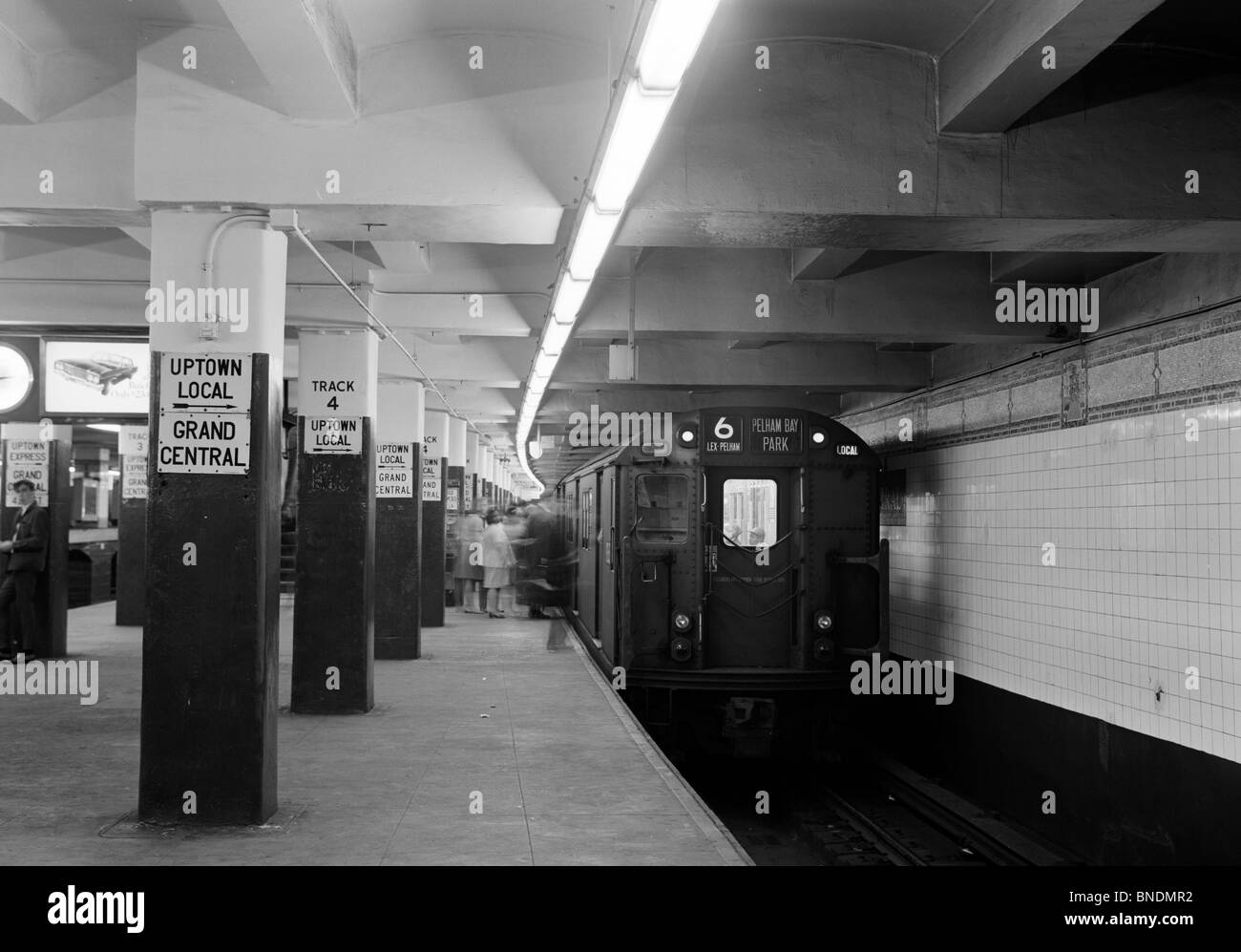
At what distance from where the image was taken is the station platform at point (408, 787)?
6.08 meters

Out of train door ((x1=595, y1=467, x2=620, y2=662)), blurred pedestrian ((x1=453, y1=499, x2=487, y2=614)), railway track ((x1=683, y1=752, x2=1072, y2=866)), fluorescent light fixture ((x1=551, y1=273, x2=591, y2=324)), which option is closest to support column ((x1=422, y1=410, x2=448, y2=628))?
blurred pedestrian ((x1=453, y1=499, x2=487, y2=614))

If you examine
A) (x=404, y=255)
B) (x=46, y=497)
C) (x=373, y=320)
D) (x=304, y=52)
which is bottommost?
(x=46, y=497)

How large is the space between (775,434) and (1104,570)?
3.39 metres

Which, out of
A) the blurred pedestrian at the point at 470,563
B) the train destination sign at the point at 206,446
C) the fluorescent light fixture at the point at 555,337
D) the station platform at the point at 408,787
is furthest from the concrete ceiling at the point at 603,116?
the blurred pedestrian at the point at 470,563

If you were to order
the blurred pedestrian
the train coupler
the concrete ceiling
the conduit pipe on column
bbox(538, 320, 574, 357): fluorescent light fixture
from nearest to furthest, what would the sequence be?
the concrete ceiling
the conduit pipe on column
bbox(538, 320, 574, 357): fluorescent light fixture
the train coupler
the blurred pedestrian

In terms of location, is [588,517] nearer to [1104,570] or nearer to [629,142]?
[1104,570]

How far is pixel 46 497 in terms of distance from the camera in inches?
523

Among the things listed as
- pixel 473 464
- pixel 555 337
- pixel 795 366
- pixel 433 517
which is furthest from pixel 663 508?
pixel 473 464

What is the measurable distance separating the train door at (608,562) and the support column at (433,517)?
17.1ft

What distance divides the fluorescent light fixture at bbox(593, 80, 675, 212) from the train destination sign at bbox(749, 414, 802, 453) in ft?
18.8

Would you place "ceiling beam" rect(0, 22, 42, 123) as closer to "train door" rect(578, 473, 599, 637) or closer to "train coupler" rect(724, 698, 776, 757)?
"train door" rect(578, 473, 599, 637)

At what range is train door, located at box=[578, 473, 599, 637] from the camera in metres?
13.6

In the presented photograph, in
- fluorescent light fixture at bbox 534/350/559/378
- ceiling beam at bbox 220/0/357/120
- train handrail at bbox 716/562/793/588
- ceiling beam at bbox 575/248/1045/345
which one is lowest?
train handrail at bbox 716/562/793/588
